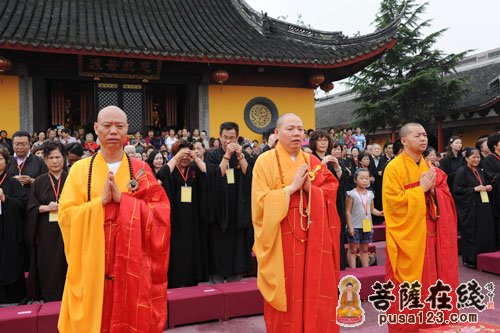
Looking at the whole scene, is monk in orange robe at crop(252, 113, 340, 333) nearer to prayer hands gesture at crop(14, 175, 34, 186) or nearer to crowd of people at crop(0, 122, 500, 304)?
crowd of people at crop(0, 122, 500, 304)

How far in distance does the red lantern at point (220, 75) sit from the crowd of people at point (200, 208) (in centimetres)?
543

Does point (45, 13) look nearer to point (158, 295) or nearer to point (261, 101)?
point (261, 101)

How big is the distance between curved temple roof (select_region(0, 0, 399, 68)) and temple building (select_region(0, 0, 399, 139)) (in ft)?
0.09

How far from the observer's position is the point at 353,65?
511 inches

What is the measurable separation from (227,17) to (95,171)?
11.8 meters

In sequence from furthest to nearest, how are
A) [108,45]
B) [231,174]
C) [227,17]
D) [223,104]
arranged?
[227,17] < [223,104] < [108,45] < [231,174]

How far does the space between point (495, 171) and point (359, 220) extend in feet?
8.61

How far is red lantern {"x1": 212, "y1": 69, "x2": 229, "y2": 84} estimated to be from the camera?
470 inches

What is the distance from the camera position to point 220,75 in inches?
470

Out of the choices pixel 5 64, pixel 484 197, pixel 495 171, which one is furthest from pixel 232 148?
pixel 5 64

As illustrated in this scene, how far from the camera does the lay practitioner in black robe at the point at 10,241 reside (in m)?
4.79

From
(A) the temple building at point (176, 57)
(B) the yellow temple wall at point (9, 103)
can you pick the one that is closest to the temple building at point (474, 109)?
(A) the temple building at point (176, 57)

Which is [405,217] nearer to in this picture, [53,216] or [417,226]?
[417,226]

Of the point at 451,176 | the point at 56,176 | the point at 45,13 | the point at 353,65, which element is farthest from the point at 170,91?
the point at 56,176
